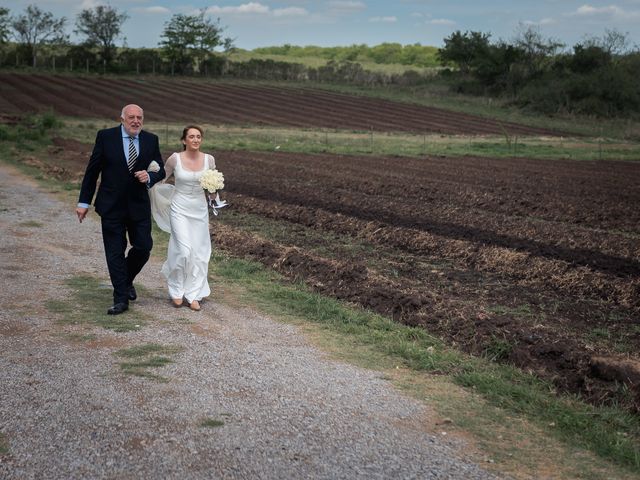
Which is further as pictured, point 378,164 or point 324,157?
point 324,157

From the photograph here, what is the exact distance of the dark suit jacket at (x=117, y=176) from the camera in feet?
29.6

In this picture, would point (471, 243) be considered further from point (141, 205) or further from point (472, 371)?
point (472, 371)

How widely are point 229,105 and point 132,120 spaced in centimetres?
5413

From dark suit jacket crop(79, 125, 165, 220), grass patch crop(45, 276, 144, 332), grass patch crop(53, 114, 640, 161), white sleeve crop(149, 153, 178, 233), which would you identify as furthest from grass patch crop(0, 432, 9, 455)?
grass patch crop(53, 114, 640, 161)

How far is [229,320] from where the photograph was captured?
9156 millimetres

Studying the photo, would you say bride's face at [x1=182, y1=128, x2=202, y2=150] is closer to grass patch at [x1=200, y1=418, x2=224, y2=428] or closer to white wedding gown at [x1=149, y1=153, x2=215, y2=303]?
white wedding gown at [x1=149, y1=153, x2=215, y2=303]

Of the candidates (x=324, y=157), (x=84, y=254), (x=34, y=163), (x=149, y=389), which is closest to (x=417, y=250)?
(x=84, y=254)

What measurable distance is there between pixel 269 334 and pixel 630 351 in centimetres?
359

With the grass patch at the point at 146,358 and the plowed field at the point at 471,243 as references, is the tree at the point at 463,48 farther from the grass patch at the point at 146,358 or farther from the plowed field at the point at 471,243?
the grass patch at the point at 146,358

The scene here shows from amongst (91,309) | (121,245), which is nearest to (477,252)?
(121,245)

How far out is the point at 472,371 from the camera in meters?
7.59

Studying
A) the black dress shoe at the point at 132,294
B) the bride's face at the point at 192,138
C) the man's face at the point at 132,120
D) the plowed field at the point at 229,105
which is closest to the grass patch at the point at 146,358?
the black dress shoe at the point at 132,294

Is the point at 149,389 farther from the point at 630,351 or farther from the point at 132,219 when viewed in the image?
the point at 630,351

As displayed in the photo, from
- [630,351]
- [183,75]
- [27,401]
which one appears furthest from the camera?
[183,75]
